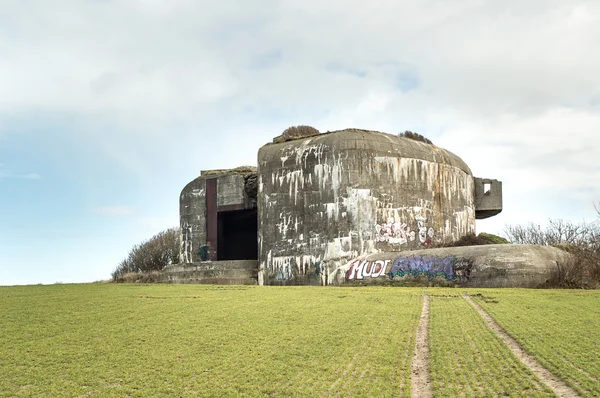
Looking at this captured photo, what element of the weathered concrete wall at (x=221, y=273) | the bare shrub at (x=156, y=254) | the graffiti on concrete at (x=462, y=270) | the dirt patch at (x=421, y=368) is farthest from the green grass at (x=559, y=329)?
the bare shrub at (x=156, y=254)

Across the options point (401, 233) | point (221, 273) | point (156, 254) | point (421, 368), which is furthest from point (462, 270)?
point (156, 254)

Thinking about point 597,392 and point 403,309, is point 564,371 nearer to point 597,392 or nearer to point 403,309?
point 597,392

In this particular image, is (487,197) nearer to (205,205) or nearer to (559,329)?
(205,205)

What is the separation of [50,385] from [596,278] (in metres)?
21.6

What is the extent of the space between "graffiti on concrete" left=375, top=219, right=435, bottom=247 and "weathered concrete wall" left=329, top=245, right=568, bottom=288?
1817mm

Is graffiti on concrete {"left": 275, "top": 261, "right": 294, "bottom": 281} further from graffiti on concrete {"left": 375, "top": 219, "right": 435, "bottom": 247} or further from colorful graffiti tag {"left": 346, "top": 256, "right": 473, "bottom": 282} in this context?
graffiti on concrete {"left": 375, "top": 219, "right": 435, "bottom": 247}

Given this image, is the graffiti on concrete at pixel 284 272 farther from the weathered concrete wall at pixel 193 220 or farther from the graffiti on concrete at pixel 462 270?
the graffiti on concrete at pixel 462 270

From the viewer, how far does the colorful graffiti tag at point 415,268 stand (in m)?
24.4

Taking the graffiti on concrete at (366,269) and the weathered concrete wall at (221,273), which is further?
the weathered concrete wall at (221,273)

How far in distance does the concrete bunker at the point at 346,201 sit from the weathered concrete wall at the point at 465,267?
203 centimetres

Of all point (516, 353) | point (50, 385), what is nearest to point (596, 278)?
point (516, 353)

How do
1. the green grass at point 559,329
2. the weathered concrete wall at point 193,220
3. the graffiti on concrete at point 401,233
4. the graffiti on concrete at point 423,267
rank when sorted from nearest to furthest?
the green grass at point 559,329 < the graffiti on concrete at point 423,267 < the graffiti on concrete at point 401,233 < the weathered concrete wall at point 193,220

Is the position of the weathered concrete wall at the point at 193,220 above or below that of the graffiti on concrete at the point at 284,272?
above

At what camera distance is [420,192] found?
103 ft
